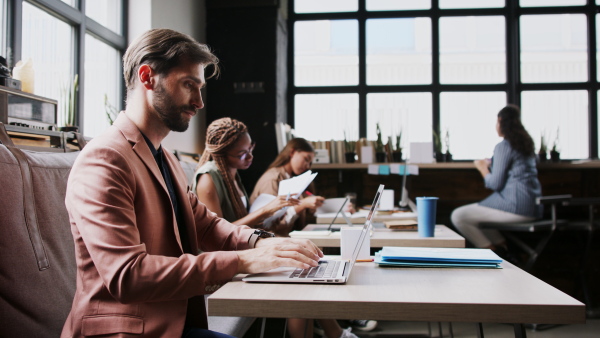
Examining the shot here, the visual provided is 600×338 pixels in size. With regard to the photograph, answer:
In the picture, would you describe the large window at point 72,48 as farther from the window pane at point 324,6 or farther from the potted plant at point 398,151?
the potted plant at point 398,151

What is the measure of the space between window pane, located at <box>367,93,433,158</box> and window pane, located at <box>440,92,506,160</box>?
155 millimetres

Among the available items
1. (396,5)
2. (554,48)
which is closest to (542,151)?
(554,48)

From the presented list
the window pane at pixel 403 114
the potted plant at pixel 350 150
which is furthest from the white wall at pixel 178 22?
the window pane at pixel 403 114

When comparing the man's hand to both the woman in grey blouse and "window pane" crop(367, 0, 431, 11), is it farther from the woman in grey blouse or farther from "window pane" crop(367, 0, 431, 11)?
"window pane" crop(367, 0, 431, 11)

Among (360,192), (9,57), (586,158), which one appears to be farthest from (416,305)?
(586,158)

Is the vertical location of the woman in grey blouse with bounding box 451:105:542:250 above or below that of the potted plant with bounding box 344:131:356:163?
below

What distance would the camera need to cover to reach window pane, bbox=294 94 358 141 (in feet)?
17.1

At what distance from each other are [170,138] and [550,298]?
Result: 3120mm

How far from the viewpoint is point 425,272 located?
4.32 ft

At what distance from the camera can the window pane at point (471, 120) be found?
198 inches

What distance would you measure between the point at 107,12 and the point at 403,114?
110 inches

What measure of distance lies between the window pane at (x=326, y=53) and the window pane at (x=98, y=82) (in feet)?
6.77

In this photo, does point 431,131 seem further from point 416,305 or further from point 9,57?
point 416,305

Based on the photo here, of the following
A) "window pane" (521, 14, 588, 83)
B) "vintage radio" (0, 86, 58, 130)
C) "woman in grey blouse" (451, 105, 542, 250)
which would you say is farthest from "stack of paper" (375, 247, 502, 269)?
"window pane" (521, 14, 588, 83)
